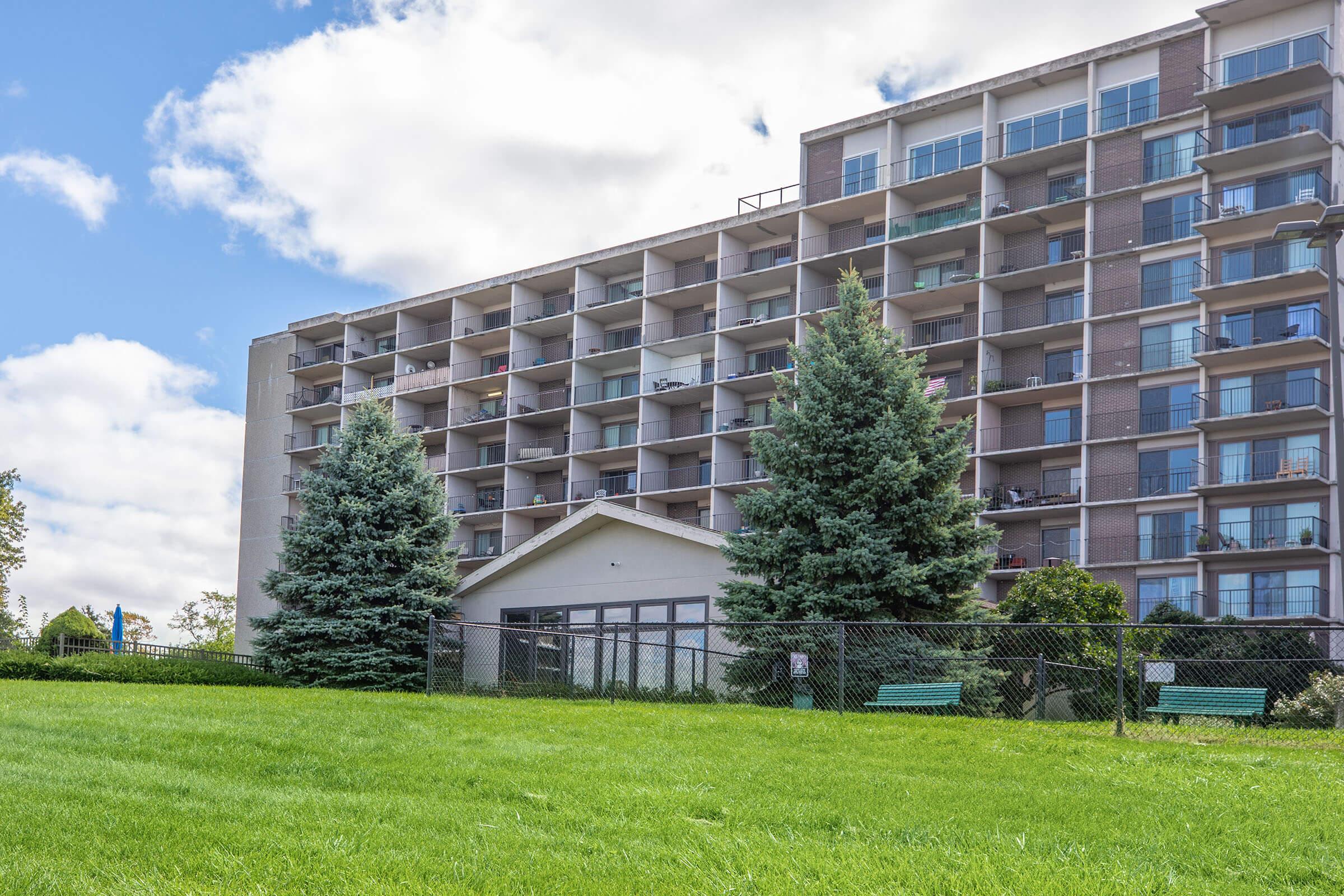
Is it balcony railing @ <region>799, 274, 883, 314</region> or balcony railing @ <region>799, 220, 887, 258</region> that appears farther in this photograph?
balcony railing @ <region>799, 220, 887, 258</region>

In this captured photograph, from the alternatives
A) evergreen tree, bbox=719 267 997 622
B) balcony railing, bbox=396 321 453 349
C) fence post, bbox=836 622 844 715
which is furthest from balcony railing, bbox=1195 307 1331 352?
balcony railing, bbox=396 321 453 349

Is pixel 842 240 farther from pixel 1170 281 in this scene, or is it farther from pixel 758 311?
pixel 1170 281

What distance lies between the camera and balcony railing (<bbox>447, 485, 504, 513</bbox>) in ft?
214

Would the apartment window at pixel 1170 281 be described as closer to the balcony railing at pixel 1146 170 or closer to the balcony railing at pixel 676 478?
the balcony railing at pixel 1146 170

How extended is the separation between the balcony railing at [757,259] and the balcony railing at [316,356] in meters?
24.3

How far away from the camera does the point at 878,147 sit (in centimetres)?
5628

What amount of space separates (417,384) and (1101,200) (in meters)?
35.0

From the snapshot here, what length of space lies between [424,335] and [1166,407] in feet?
128

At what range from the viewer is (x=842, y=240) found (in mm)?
57250

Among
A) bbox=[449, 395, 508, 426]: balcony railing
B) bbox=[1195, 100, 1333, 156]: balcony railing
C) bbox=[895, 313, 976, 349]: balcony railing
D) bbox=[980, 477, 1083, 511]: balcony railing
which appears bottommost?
bbox=[980, 477, 1083, 511]: balcony railing

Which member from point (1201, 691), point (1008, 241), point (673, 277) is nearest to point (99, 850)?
point (1201, 691)

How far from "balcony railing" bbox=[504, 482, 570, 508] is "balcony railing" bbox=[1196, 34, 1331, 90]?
105 ft

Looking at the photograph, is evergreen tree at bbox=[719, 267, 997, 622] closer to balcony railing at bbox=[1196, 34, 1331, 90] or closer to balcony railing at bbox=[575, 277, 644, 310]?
balcony railing at bbox=[1196, 34, 1331, 90]

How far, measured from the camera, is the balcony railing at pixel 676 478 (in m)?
58.6
